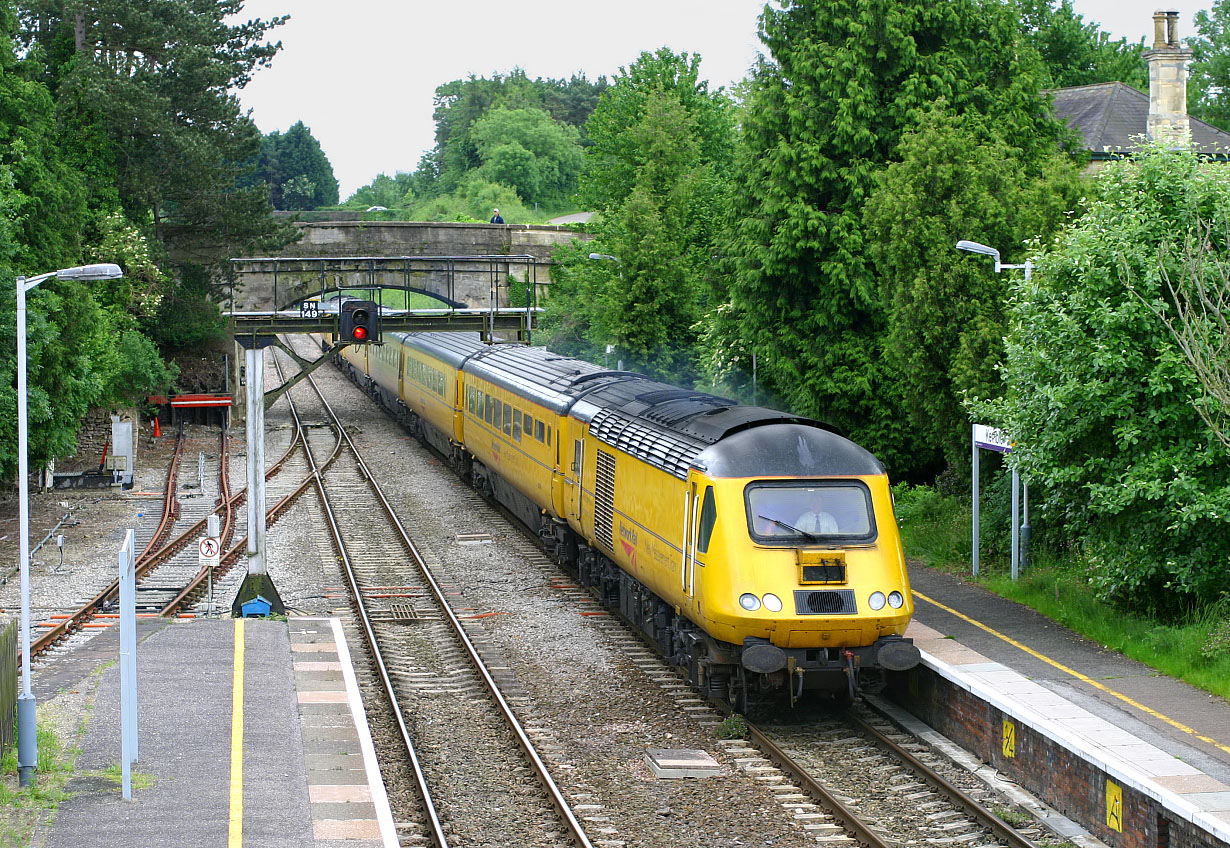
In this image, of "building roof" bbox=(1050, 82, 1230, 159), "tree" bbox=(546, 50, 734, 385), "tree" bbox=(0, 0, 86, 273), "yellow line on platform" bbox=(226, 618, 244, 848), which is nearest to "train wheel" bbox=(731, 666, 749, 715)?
"yellow line on platform" bbox=(226, 618, 244, 848)

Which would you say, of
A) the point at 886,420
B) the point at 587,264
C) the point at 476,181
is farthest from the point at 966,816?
the point at 476,181

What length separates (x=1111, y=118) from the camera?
3959 centimetres

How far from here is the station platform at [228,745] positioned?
10.4m

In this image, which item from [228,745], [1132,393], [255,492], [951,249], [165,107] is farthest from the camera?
[165,107]

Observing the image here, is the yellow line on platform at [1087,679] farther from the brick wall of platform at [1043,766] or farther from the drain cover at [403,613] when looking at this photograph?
the drain cover at [403,613]

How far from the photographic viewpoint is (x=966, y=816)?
11.6m

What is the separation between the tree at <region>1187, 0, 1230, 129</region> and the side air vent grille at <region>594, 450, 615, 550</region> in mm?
48100

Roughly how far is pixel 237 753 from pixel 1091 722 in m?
7.71

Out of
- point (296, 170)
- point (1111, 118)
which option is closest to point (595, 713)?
point (1111, 118)

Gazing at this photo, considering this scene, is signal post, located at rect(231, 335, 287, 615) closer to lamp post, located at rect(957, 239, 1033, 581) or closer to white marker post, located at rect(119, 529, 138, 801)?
white marker post, located at rect(119, 529, 138, 801)

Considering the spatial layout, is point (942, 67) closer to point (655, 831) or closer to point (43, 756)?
point (655, 831)

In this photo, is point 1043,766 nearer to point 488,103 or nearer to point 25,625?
point 25,625

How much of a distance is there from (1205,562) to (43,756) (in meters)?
11.8

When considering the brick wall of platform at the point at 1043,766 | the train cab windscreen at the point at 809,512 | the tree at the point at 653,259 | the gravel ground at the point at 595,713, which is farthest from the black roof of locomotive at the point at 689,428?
the tree at the point at 653,259
